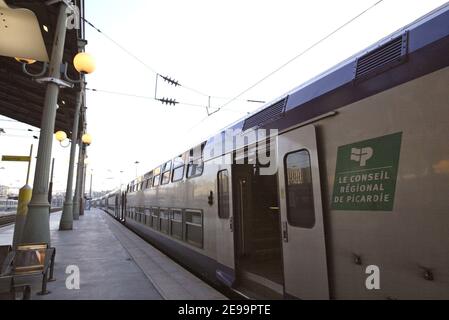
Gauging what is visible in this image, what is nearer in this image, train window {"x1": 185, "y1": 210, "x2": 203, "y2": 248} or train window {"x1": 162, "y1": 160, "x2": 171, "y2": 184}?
train window {"x1": 185, "y1": 210, "x2": 203, "y2": 248}

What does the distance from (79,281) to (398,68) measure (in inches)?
218

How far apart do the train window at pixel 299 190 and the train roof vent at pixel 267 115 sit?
2.33 feet

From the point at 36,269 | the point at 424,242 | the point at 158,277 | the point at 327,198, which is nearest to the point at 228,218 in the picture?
the point at 158,277

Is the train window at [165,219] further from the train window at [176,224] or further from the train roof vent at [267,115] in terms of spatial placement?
the train roof vent at [267,115]

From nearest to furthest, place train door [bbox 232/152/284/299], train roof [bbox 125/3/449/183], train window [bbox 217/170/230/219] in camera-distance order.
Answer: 1. train roof [bbox 125/3/449/183]
2. train door [bbox 232/152/284/299]
3. train window [bbox 217/170/230/219]

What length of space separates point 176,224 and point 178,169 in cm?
147

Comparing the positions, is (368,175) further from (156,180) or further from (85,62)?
(156,180)

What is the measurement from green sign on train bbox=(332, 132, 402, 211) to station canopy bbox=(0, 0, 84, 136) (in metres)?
5.81

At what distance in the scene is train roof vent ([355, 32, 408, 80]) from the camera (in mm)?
2754

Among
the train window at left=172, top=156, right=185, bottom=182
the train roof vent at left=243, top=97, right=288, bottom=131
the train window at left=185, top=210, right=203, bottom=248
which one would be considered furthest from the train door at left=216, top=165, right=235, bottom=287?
the train window at left=172, top=156, right=185, bottom=182

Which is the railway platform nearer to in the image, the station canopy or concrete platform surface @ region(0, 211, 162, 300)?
concrete platform surface @ region(0, 211, 162, 300)

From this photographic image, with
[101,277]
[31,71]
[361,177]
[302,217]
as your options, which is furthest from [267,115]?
[31,71]

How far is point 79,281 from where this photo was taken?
5332mm
